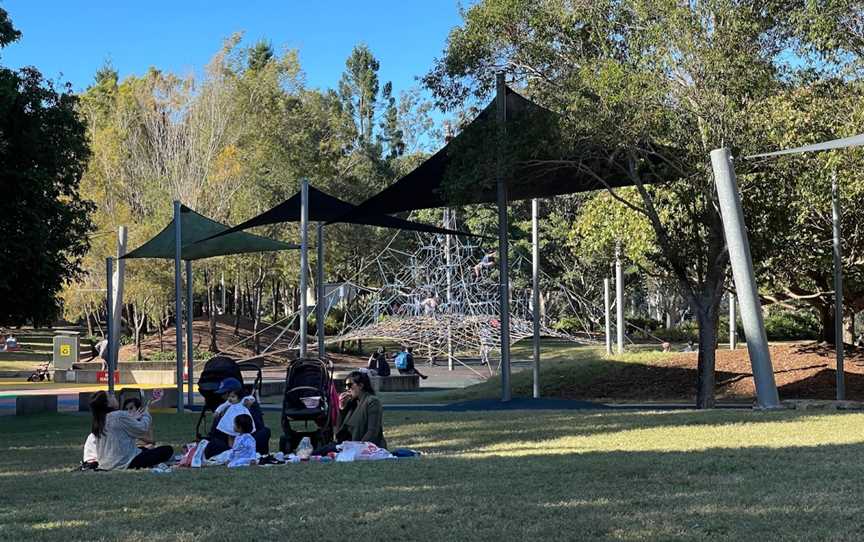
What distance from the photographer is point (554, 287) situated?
169 feet

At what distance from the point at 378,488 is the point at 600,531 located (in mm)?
2404

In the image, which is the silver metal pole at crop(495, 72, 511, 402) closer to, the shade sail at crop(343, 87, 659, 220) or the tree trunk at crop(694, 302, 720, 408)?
the shade sail at crop(343, 87, 659, 220)

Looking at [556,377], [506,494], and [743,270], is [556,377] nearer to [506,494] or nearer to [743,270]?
[743,270]

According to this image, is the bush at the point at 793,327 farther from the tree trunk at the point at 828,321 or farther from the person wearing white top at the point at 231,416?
the person wearing white top at the point at 231,416

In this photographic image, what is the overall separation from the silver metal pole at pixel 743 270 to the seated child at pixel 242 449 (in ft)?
24.8

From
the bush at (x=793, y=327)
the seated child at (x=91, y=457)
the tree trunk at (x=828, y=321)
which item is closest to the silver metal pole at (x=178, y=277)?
the seated child at (x=91, y=457)

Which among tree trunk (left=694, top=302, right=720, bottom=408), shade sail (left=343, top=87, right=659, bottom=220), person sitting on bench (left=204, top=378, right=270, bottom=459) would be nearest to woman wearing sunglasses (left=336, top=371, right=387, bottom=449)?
person sitting on bench (left=204, top=378, right=270, bottom=459)

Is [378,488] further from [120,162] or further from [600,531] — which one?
[120,162]

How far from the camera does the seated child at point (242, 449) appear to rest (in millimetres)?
10109

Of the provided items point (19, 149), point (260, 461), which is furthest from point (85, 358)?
point (260, 461)

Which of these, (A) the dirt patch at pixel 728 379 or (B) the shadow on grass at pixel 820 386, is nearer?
(B) the shadow on grass at pixel 820 386

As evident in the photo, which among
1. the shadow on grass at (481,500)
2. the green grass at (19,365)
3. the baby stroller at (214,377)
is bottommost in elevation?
the shadow on grass at (481,500)

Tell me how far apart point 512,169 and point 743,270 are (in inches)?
164

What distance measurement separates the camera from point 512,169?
17531 mm
